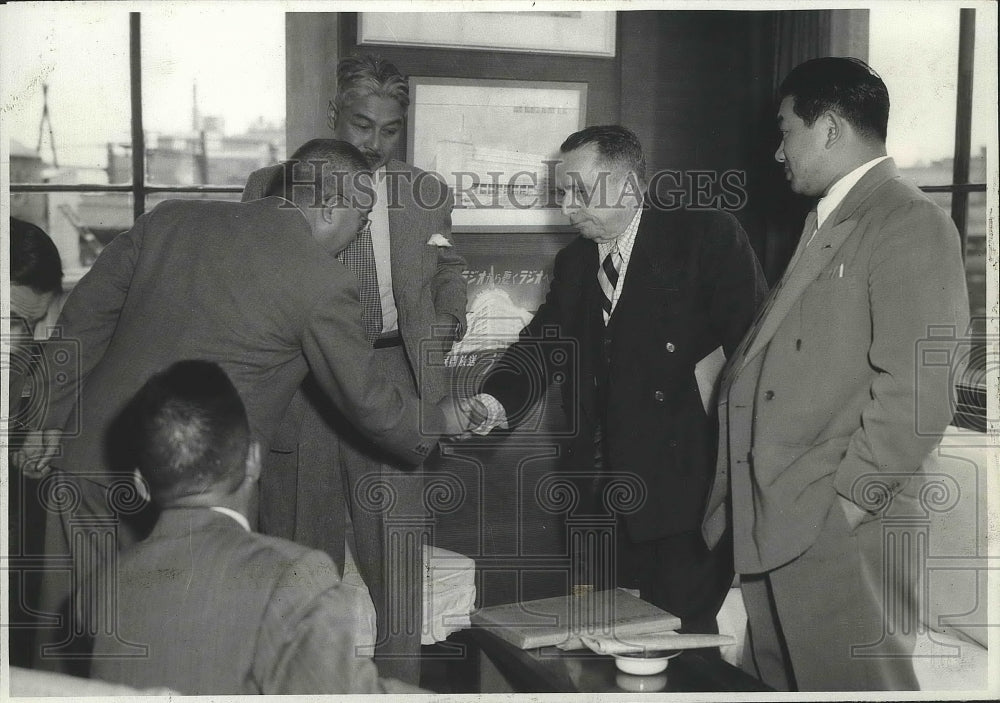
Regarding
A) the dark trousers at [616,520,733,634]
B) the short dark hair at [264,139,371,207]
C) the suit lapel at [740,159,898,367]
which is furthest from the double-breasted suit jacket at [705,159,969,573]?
the short dark hair at [264,139,371,207]

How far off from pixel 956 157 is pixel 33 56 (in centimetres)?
231

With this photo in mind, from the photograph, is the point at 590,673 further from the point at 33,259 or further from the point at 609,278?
the point at 33,259

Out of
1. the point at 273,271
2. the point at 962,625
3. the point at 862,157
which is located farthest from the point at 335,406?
the point at 962,625

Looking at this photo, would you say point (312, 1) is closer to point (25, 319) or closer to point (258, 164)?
point (258, 164)

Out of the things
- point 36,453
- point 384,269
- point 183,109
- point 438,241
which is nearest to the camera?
point 36,453

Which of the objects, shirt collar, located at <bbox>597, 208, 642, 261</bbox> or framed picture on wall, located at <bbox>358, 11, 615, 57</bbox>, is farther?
framed picture on wall, located at <bbox>358, 11, 615, 57</bbox>

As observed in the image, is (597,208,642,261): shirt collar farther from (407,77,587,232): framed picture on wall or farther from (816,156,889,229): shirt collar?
(816,156,889,229): shirt collar

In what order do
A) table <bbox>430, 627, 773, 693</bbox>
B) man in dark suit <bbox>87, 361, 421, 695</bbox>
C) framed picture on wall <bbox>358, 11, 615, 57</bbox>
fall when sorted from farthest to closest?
1. framed picture on wall <bbox>358, 11, 615, 57</bbox>
2. table <bbox>430, 627, 773, 693</bbox>
3. man in dark suit <bbox>87, 361, 421, 695</bbox>

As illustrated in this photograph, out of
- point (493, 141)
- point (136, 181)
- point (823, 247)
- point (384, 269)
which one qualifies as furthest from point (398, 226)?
point (823, 247)

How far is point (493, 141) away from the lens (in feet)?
9.05

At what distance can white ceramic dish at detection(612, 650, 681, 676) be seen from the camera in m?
1.76

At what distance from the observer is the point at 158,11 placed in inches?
89.7

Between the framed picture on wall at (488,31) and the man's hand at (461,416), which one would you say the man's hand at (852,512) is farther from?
the framed picture on wall at (488,31)

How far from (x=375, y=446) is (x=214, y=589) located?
0.95 metres
